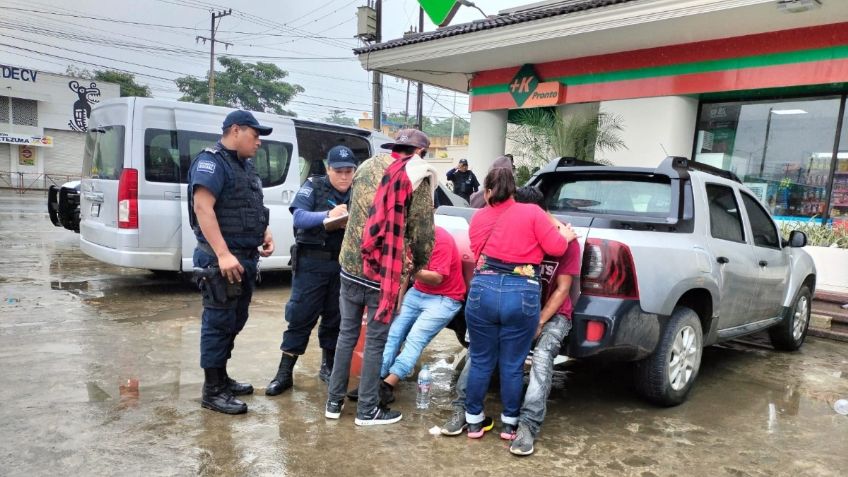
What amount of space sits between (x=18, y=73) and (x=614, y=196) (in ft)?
112

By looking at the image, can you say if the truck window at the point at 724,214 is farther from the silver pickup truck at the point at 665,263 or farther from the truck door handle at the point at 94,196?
the truck door handle at the point at 94,196

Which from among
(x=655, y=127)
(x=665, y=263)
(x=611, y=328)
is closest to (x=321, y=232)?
(x=611, y=328)

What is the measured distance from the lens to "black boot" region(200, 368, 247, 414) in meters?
3.34

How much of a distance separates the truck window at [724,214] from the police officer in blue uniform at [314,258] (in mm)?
2542

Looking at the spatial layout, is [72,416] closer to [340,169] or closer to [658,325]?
[340,169]

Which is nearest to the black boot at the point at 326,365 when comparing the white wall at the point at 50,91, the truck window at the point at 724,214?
the truck window at the point at 724,214

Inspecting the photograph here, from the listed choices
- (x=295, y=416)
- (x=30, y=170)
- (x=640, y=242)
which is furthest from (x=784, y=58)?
(x=30, y=170)

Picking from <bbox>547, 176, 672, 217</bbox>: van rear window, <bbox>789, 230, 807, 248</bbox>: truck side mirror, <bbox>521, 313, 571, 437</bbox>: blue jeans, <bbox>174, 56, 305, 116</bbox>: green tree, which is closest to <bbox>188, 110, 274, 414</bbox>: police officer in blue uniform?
<bbox>521, 313, 571, 437</bbox>: blue jeans

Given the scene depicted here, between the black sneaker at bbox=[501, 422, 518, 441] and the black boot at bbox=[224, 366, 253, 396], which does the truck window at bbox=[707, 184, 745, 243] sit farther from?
the black boot at bbox=[224, 366, 253, 396]

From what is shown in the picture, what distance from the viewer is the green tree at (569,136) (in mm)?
9672

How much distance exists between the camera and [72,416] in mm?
3205

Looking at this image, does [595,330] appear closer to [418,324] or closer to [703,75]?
[418,324]

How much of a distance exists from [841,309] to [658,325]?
4.60 m

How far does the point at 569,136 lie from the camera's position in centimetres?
963
